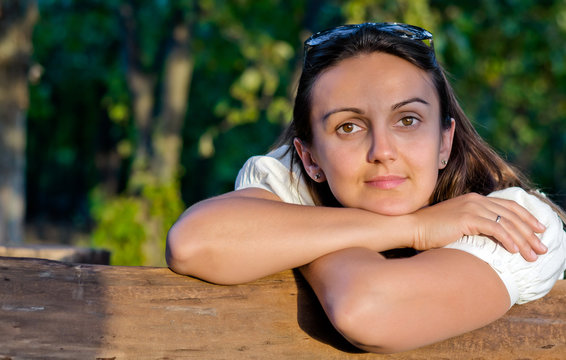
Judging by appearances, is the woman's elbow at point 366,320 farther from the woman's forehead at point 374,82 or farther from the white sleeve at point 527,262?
the woman's forehead at point 374,82

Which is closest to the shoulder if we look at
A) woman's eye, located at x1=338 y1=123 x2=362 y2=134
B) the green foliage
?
woman's eye, located at x1=338 y1=123 x2=362 y2=134

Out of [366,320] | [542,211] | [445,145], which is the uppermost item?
[445,145]

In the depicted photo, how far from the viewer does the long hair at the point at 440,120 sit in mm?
1788

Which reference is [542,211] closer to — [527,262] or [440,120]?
[527,262]

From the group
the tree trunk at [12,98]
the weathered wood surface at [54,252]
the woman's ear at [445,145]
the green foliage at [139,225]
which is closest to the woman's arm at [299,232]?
the woman's ear at [445,145]

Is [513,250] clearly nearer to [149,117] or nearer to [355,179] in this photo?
[355,179]

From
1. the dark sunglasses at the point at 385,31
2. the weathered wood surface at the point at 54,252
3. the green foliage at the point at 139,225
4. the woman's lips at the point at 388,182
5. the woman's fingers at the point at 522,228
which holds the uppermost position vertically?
the dark sunglasses at the point at 385,31

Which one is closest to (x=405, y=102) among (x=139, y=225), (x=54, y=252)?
(x=54, y=252)

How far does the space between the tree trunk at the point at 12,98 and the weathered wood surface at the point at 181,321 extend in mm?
3657

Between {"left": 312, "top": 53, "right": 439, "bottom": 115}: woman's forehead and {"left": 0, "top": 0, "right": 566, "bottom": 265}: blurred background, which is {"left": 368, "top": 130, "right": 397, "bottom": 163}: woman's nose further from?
{"left": 0, "top": 0, "right": 566, "bottom": 265}: blurred background

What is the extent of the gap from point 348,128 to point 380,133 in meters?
0.11

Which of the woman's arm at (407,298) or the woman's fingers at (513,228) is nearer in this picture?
the woman's arm at (407,298)

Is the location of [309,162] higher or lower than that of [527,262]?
higher

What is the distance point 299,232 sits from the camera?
1.58 meters
